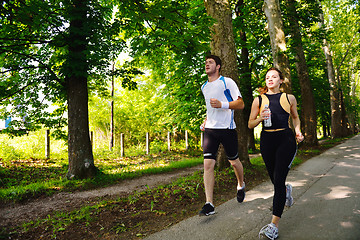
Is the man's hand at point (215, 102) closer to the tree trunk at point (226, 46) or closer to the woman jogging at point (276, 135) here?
the woman jogging at point (276, 135)

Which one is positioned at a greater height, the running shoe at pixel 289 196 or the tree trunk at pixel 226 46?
the tree trunk at pixel 226 46

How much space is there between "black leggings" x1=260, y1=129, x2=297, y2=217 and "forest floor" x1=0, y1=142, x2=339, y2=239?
1.47 metres

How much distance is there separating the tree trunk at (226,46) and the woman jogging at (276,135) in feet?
9.97

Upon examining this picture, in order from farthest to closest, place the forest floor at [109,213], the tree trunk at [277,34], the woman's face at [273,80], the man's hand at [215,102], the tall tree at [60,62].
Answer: the tree trunk at [277,34] → the tall tree at [60,62] → the forest floor at [109,213] → the man's hand at [215,102] → the woman's face at [273,80]

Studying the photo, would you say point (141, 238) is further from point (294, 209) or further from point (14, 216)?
point (14, 216)

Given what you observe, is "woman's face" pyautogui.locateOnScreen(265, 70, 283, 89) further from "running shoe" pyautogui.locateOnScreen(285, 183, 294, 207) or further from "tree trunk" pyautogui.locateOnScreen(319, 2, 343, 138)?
"tree trunk" pyautogui.locateOnScreen(319, 2, 343, 138)

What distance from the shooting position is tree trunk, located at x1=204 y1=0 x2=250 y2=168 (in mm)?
6297

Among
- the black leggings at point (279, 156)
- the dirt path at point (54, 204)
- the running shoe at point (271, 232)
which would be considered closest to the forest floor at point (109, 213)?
the dirt path at point (54, 204)

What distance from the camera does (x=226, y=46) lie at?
6.34 metres

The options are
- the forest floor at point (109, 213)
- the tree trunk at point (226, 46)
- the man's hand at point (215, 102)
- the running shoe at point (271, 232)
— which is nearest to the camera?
the running shoe at point (271, 232)

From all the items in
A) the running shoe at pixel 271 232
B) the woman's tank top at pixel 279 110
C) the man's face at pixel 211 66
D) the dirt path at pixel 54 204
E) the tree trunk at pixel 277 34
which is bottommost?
the dirt path at pixel 54 204

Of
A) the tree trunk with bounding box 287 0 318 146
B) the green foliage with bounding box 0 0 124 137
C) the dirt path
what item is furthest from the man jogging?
the tree trunk with bounding box 287 0 318 146

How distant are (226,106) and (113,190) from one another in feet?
14.5

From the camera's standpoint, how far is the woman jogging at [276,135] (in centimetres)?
295
